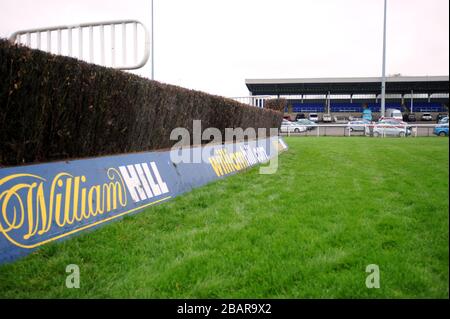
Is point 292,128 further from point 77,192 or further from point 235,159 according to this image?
point 77,192

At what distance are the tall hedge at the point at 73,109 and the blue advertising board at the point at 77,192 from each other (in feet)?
0.92

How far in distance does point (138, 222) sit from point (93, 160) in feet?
3.17

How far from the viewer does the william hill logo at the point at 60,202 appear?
3.02 metres

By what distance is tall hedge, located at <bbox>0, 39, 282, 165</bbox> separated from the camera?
3.25 m

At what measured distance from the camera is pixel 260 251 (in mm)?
3145

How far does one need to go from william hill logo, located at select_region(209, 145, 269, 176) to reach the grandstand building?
43.3 m

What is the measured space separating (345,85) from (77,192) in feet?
197

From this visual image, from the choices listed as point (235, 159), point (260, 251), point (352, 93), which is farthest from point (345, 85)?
point (260, 251)

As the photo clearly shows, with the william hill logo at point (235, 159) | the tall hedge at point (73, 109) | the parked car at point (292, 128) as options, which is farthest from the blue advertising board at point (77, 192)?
the parked car at point (292, 128)

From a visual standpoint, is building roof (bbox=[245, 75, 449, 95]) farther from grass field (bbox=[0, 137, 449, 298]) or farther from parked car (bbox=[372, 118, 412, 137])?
grass field (bbox=[0, 137, 449, 298])

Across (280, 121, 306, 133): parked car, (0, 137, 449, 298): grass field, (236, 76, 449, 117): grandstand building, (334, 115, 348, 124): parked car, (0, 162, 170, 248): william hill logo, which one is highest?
(236, 76, 449, 117): grandstand building

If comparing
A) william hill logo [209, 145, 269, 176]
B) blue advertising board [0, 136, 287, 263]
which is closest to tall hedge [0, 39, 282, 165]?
blue advertising board [0, 136, 287, 263]

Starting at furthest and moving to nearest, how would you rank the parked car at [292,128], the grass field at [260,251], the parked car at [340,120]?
the parked car at [340,120]
the parked car at [292,128]
the grass field at [260,251]

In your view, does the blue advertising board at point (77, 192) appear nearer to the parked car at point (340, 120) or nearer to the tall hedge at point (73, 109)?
the tall hedge at point (73, 109)
